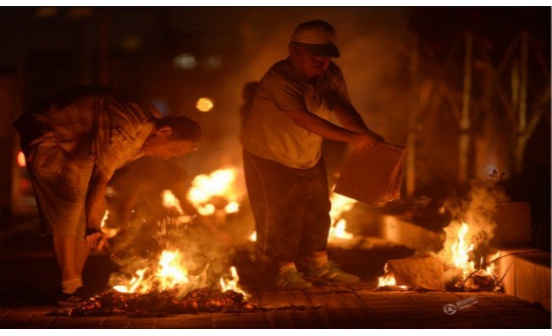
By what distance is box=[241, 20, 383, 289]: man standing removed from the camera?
7.62m

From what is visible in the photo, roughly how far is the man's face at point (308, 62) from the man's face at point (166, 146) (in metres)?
1.41

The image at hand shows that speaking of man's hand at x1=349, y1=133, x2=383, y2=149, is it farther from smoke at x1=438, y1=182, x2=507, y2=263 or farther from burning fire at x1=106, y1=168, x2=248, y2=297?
burning fire at x1=106, y1=168, x2=248, y2=297

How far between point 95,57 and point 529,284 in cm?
1253

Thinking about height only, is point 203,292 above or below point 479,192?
below

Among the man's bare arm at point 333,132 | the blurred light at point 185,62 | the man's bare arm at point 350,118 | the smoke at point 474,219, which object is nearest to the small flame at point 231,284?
the man's bare arm at point 333,132

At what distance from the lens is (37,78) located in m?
21.8

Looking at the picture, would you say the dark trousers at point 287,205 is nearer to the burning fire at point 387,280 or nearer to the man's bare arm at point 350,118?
the man's bare arm at point 350,118

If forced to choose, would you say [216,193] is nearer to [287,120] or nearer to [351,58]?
[351,58]

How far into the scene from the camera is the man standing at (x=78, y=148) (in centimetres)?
661

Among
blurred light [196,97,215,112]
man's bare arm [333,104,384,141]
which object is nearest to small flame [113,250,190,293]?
man's bare arm [333,104,384,141]

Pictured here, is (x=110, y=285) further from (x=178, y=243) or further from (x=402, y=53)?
(x=402, y=53)

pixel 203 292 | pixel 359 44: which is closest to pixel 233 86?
pixel 359 44

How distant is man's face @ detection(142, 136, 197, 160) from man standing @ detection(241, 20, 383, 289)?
1.09 metres

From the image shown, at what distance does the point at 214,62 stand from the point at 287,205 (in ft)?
19.1
